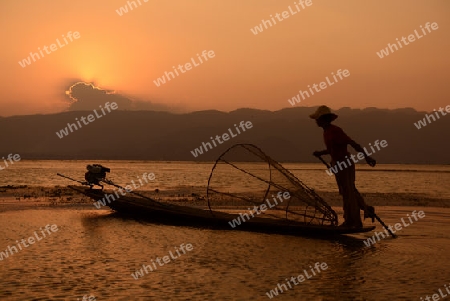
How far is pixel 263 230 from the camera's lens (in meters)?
14.4

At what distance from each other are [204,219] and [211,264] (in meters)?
5.35

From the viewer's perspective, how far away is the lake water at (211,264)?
8062mm

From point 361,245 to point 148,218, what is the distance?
7.42m

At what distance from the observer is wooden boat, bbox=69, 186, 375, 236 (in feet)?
44.3

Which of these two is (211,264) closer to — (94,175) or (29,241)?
(29,241)

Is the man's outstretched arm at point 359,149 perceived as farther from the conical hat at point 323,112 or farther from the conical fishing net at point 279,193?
the conical fishing net at point 279,193

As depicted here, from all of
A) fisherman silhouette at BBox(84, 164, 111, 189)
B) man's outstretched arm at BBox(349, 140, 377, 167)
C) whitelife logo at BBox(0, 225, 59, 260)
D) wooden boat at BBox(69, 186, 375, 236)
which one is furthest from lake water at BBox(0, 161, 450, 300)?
fisherman silhouette at BBox(84, 164, 111, 189)

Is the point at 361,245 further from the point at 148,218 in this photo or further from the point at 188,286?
the point at 148,218

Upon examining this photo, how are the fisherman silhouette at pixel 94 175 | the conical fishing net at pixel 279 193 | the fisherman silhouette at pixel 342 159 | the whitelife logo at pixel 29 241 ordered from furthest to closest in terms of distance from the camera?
the fisherman silhouette at pixel 94 175
the conical fishing net at pixel 279 193
the fisherman silhouette at pixel 342 159
the whitelife logo at pixel 29 241

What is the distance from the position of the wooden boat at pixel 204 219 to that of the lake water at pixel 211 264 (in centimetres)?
29

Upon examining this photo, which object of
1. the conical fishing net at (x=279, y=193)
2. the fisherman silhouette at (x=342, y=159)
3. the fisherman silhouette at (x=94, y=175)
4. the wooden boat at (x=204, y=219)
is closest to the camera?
the fisherman silhouette at (x=342, y=159)

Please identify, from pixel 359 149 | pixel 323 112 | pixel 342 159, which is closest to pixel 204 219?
pixel 342 159

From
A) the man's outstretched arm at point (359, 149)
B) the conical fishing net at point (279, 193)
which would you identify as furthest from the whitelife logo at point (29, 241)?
the man's outstretched arm at point (359, 149)

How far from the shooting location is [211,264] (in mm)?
10305
